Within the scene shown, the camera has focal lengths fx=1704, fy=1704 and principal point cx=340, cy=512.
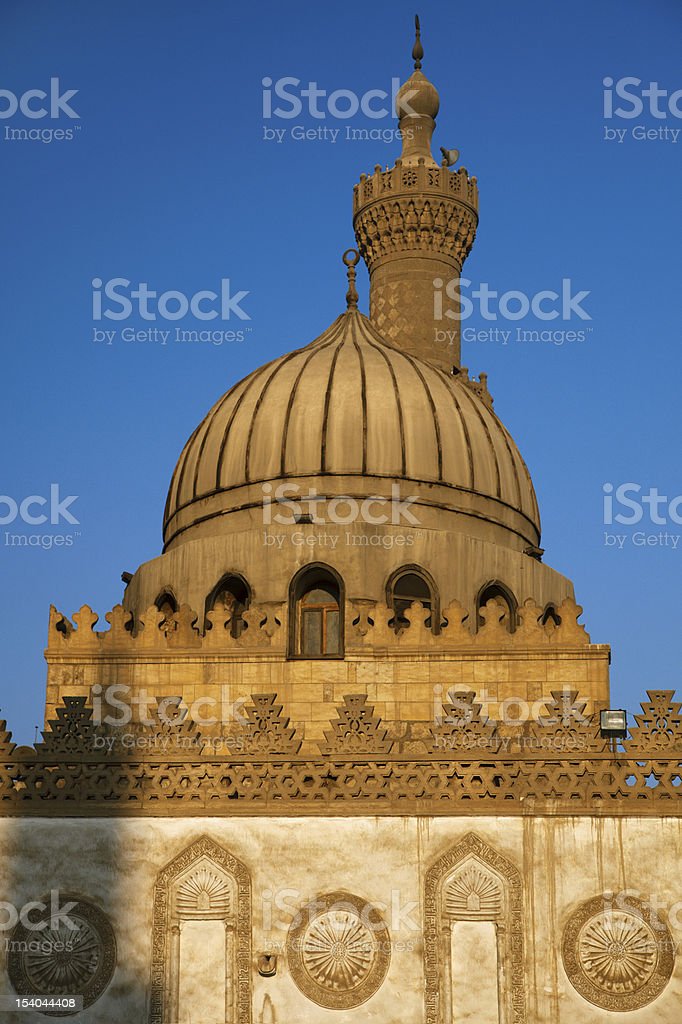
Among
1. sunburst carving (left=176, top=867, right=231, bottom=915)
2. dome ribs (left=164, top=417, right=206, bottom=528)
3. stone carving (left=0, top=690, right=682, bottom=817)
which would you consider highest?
dome ribs (left=164, top=417, right=206, bottom=528)

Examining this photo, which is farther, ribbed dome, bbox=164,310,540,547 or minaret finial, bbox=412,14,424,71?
minaret finial, bbox=412,14,424,71

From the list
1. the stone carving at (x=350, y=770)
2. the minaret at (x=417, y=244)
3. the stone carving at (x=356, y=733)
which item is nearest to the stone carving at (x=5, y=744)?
the stone carving at (x=350, y=770)

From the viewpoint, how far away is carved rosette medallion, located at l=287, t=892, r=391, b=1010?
17.0 meters

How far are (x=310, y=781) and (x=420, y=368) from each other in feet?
27.7

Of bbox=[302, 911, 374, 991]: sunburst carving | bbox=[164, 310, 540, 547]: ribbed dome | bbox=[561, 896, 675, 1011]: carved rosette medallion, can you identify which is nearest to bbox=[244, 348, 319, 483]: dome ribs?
bbox=[164, 310, 540, 547]: ribbed dome

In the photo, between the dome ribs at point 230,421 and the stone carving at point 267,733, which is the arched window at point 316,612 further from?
the stone carving at point 267,733

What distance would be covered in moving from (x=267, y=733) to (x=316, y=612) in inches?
148

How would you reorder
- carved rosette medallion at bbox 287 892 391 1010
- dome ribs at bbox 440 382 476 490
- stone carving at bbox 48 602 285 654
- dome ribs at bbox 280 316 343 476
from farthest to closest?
dome ribs at bbox 440 382 476 490 < dome ribs at bbox 280 316 343 476 < stone carving at bbox 48 602 285 654 < carved rosette medallion at bbox 287 892 391 1010

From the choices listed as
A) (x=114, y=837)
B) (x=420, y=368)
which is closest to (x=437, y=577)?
(x=420, y=368)

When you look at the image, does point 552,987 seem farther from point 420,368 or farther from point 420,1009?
point 420,368

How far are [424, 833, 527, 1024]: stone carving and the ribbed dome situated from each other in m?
6.75

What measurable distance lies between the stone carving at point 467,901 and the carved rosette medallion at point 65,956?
3215 millimetres

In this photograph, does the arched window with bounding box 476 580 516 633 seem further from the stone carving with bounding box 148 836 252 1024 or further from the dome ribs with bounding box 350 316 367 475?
the stone carving with bounding box 148 836 252 1024

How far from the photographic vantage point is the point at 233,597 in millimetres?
22000
